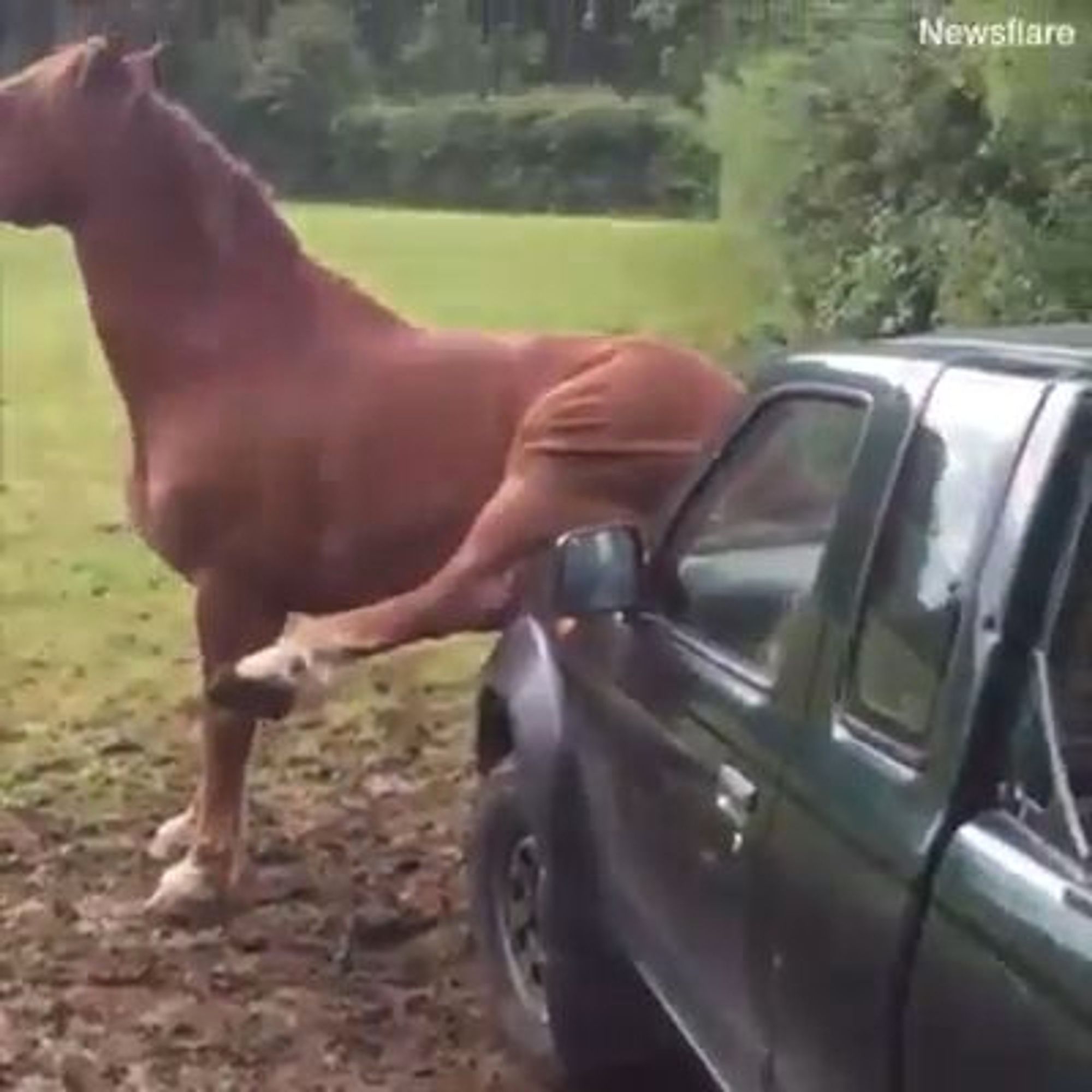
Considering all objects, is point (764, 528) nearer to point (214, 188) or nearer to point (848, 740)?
point (848, 740)

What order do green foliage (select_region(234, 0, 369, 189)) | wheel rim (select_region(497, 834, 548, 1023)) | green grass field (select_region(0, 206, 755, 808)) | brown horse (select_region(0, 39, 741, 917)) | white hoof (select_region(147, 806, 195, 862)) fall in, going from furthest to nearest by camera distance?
green foliage (select_region(234, 0, 369, 189)), green grass field (select_region(0, 206, 755, 808)), white hoof (select_region(147, 806, 195, 862)), brown horse (select_region(0, 39, 741, 917)), wheel rim (select_region(497, 834, 548, 1023))

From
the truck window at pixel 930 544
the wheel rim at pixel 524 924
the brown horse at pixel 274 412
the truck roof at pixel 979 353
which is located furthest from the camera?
the brown horse at pixel 274 412

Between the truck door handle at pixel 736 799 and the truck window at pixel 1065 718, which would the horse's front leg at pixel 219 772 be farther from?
the truck window at pixel 1065 718

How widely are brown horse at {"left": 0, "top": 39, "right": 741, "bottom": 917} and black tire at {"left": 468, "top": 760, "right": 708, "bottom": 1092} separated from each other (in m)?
0.75

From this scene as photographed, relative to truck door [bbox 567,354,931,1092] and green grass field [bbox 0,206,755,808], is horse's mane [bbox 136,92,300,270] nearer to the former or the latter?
green grass field [bbox 0,206,755,808]

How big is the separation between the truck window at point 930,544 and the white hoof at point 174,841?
3.45 metres

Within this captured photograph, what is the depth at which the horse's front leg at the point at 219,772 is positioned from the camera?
20.6 ft

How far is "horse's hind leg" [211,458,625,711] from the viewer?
582 cm

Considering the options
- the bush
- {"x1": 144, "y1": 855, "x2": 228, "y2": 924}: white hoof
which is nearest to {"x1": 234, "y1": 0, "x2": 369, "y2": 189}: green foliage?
the bush

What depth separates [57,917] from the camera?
6273 mm

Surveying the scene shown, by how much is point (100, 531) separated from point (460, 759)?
14.5 ft

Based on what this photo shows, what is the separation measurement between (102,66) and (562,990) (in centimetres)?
259

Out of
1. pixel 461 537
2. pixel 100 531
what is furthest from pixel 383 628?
pixel 100 531

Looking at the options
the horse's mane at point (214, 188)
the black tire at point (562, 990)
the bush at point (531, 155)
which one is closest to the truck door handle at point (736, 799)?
the black tire at point (562, 990)
